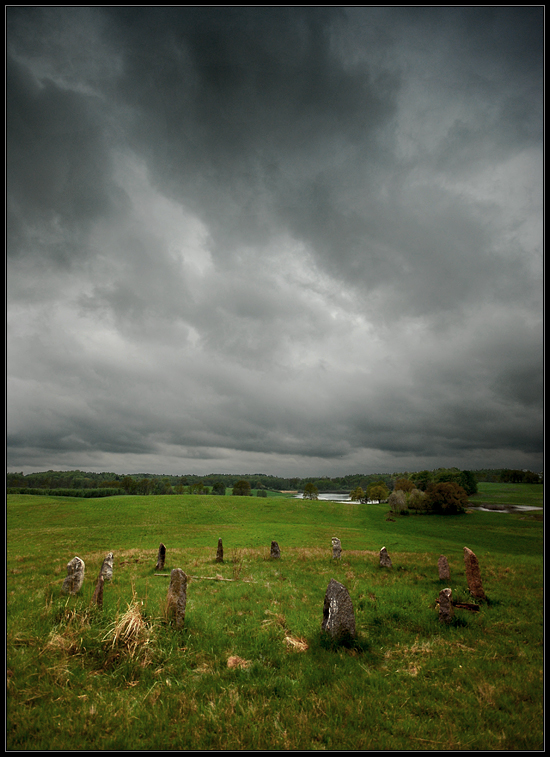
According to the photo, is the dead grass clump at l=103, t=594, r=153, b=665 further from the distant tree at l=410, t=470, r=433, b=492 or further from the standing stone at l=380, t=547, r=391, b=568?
the distant tree at l=410, t=470, r=433, b=492

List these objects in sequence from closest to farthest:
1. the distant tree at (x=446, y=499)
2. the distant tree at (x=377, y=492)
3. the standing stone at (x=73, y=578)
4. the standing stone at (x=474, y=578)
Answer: the standing stone at (x=73, y=578) < the standing stone at (x=474, y=578) < the distant tree at (x=446, y=499) < the distant tree at (x=377, y=492)

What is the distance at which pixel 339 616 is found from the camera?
29.1ft

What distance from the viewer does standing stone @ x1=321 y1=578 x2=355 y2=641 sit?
28.9 ft

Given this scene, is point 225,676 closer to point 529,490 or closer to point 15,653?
point 15,653

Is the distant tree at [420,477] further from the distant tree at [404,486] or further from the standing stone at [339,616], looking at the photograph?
the standing stone at [339,616]

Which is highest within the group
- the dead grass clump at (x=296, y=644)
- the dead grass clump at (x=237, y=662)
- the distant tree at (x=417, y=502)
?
the dead grass clump at (x=237, y=662)

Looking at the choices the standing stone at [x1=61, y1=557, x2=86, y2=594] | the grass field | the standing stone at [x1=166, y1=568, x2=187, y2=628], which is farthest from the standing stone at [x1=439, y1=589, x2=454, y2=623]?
the standing stone at [x1=61, y1=557, x2=86, y2=594]

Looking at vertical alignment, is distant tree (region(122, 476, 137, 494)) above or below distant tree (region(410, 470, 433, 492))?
below

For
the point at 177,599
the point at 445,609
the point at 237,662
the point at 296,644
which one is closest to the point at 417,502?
the point at 445,609

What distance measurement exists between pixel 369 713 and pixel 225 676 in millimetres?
3103

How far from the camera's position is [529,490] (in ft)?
434

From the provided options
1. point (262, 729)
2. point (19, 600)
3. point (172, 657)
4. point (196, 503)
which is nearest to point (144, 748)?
point (262, 729)

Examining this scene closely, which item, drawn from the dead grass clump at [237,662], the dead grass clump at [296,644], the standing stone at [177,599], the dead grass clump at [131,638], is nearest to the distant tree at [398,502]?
the dead grass clump at [296,644]

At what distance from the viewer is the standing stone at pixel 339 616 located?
A: 347 inches
